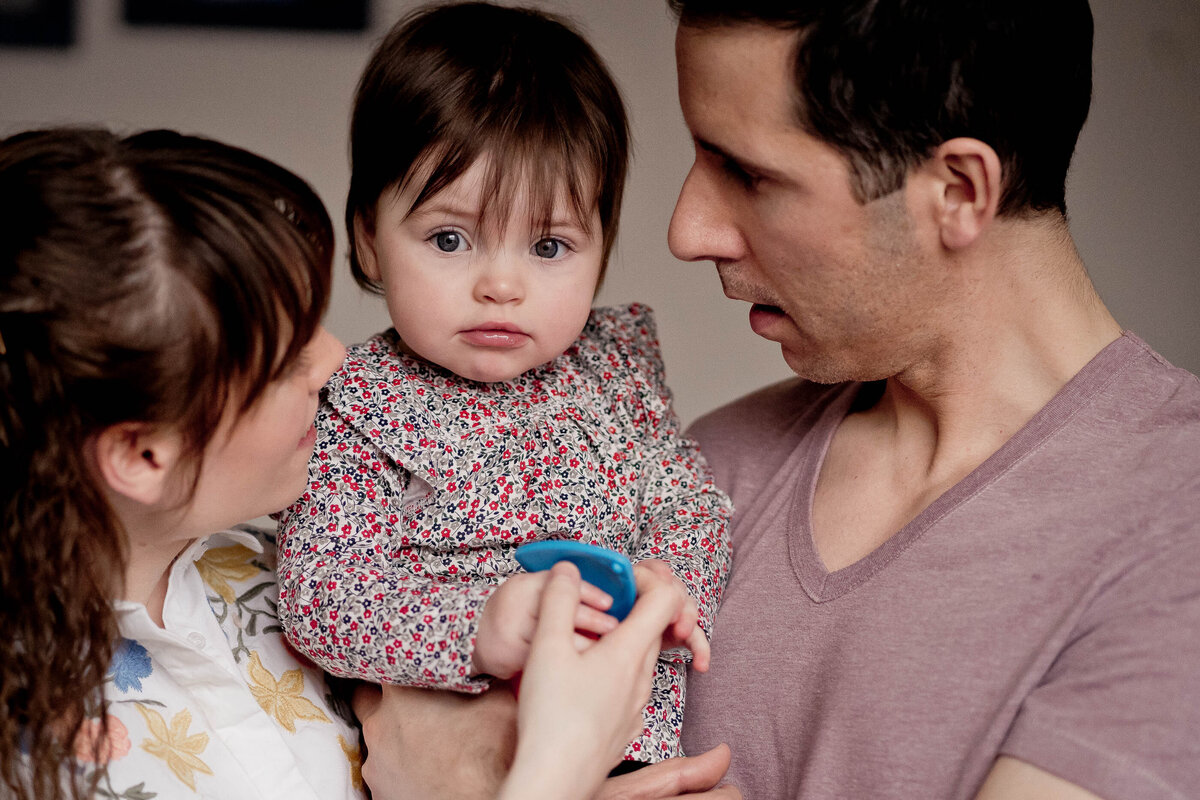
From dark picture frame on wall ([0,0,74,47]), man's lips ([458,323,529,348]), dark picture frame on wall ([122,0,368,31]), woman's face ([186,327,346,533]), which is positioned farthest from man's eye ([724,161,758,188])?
dark picture frame on wall ([0,0,74,47])

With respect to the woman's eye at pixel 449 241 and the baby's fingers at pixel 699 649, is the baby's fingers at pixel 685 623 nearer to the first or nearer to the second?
the baby's fingers at pixel 699 649

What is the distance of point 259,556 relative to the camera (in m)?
1.58

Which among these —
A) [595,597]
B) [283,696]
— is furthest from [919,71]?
[283,696]

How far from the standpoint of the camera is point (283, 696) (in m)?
1.41

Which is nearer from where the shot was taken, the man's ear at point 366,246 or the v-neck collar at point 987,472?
the v-neck collar at point 987,472

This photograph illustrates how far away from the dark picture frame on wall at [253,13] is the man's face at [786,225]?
1999 mm

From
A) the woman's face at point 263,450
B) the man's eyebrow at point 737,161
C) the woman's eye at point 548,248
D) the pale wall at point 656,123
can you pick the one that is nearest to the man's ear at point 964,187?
the man's eyebrow at point 737,161

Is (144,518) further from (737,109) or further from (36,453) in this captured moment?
(737,109)

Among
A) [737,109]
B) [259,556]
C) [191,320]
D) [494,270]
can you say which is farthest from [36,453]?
[737,109]

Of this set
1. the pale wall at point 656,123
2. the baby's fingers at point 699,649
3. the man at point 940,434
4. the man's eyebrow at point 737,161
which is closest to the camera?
the man at point 940,434

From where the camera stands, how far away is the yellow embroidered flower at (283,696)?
1.38m

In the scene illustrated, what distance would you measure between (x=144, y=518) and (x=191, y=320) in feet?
0.84

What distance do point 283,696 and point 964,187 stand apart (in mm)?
1070

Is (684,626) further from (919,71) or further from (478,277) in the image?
(919,71)
